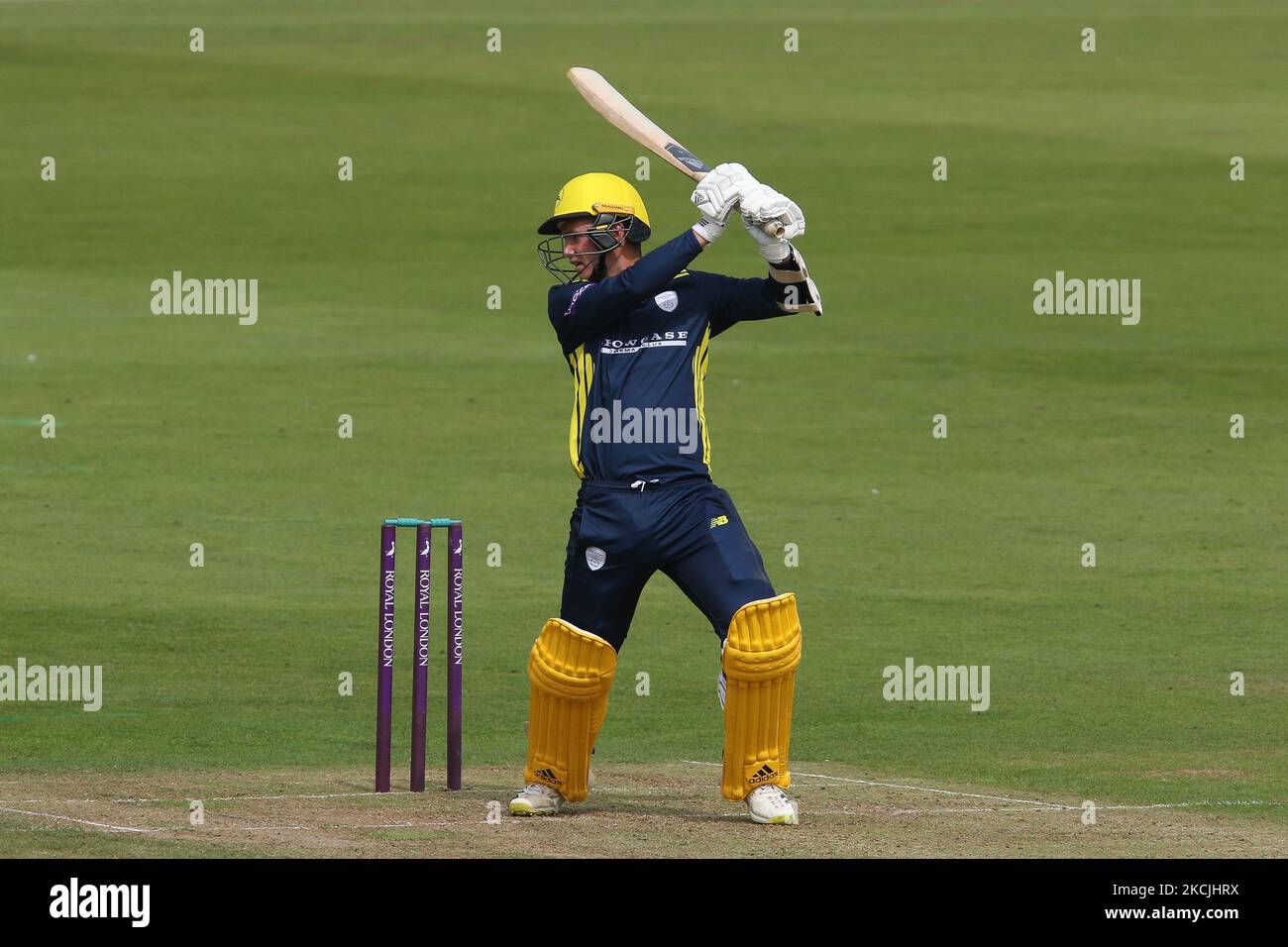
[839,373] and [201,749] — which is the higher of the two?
[839,373]

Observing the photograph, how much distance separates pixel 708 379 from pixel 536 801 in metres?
16.9

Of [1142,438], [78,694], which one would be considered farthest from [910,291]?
[78,694]

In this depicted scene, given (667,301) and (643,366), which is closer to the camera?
(643,366)

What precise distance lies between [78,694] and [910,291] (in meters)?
20.6

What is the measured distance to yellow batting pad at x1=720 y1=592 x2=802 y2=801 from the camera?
9469 millimetres

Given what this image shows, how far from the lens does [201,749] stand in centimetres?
1174

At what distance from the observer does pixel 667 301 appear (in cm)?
977

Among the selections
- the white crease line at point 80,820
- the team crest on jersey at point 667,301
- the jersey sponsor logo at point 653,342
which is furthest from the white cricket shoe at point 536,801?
the team crest on jersey at point 667,301

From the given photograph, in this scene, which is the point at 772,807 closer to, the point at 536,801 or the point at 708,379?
the point at 536,801

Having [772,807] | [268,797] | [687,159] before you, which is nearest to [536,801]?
[772,807]

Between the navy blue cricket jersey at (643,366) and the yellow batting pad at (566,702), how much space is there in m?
0.67

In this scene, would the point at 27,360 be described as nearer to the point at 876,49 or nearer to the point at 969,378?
the point at 969,378

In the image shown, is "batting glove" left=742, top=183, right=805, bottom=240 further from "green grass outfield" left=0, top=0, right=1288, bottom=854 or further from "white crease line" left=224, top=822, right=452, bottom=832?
"green grass outfield" left=0, top=0, right=1288, bottom=854

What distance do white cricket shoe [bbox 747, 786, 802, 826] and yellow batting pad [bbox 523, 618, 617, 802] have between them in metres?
0.75
